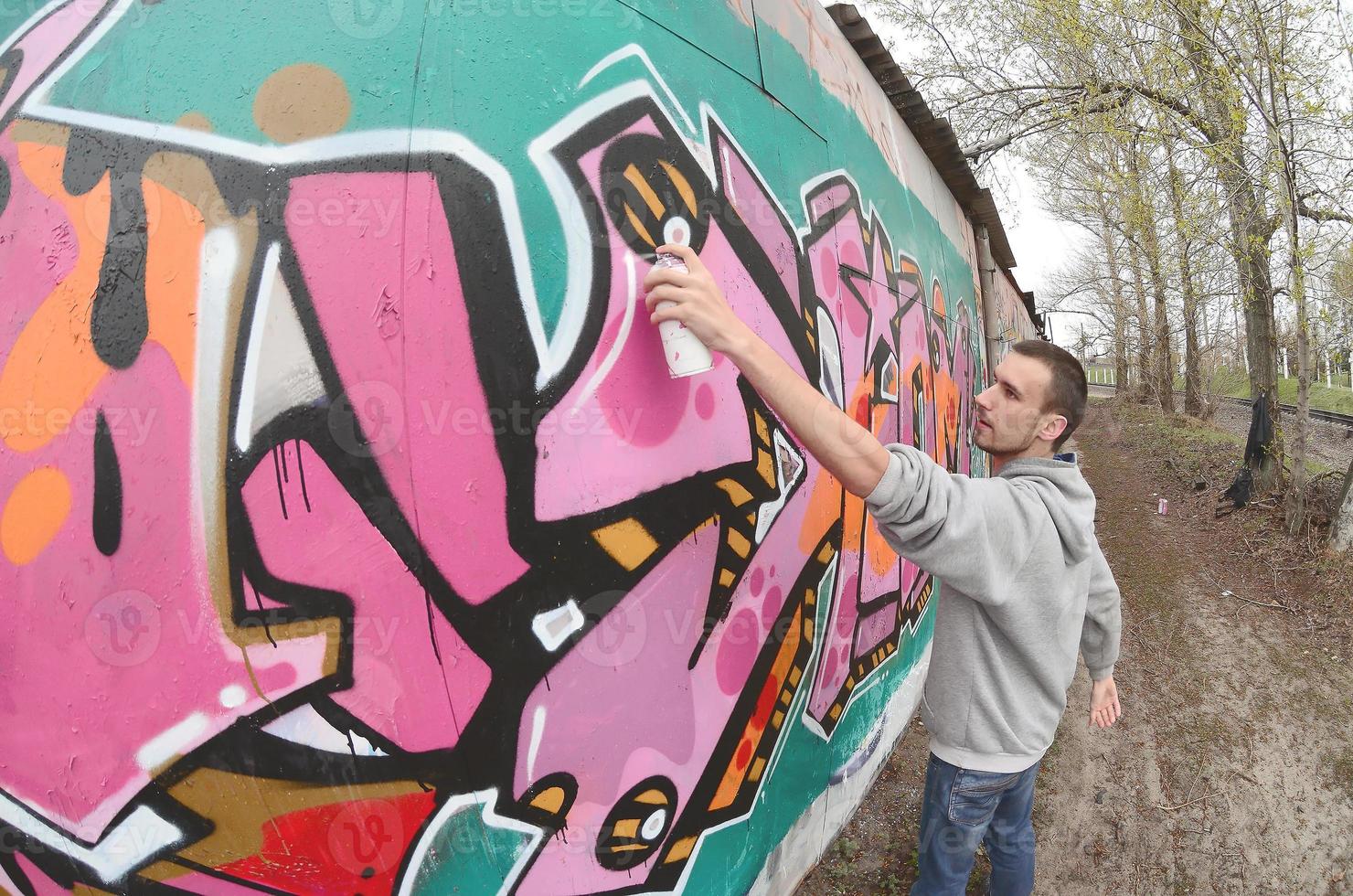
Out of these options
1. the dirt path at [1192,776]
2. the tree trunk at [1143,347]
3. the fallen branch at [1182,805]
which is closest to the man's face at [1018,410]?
the dirt path at [1192,776]

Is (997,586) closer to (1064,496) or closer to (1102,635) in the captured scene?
(1064,496)

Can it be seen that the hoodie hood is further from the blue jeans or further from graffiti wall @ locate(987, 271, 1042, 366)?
graffiti wall @ locate(987, 271, 1042, 366)

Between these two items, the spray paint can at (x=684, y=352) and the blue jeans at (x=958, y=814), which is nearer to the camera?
the spray paint can at (x=684, y=352)

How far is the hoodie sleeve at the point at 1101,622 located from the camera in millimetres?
2600

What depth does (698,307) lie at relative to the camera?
1691 millimetres

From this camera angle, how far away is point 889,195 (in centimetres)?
445

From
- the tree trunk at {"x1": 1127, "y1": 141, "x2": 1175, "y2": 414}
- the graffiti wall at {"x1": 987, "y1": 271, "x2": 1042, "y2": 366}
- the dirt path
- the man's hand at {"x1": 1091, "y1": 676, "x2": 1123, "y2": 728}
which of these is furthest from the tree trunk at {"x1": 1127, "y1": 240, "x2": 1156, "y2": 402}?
the man's hand at {"x1": 1091, "y1": 676, "x2": 1123, "y2": 728}

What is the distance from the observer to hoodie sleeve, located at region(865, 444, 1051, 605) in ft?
5.45

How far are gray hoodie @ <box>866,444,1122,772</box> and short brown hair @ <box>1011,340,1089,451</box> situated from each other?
172 millimetres

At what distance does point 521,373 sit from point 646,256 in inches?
Result: 22.1

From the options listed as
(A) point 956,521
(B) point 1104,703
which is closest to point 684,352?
(A) point 956,521

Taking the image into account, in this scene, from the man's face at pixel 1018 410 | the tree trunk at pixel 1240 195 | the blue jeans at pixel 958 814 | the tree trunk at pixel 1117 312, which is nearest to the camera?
the man's face at pixel 1018 410

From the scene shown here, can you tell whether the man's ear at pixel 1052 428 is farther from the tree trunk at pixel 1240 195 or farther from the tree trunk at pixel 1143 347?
the tree trunk at pixel 1143 347

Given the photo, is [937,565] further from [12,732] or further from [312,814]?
[12,732]
